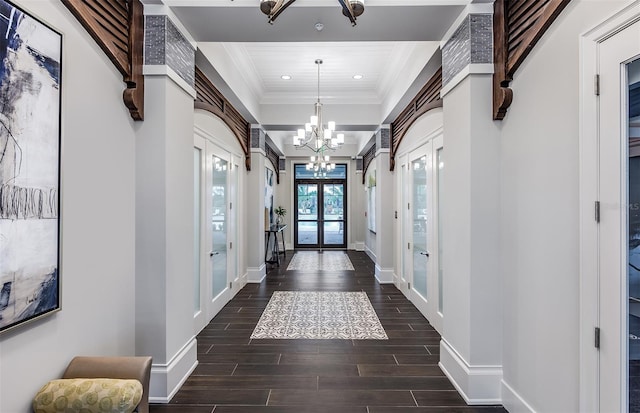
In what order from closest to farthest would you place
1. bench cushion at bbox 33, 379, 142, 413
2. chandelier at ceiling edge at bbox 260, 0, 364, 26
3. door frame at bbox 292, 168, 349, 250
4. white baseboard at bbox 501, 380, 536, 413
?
bench cushion at bbox 33, 379, 142, 413 < chandelier at ceiling edge at bbox 260, 0, 364, 26 < white baseboard at bbox 501, 380, 536, 413 < door frame at bbox 292, 168, 349, 250

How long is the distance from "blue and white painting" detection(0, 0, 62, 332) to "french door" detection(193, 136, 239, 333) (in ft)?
7.03

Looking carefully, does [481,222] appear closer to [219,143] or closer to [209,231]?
[209,231]

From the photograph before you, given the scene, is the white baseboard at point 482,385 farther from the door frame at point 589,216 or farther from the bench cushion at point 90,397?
the bench cushion at point 90,397

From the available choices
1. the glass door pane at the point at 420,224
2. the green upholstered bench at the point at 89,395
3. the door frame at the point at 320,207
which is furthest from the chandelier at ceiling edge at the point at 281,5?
the door frame at the point at 320,207

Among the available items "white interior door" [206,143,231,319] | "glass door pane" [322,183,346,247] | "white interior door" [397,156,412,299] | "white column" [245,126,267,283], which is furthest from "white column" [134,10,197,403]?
"glass door pane" [322,183,346,247]

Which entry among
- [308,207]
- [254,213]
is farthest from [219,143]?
[308,207]

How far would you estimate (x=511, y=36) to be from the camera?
246 cm

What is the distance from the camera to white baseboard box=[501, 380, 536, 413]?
2.30 m

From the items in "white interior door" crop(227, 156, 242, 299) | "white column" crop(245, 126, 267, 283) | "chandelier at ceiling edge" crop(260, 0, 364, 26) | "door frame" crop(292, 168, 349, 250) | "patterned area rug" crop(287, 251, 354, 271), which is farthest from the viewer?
"door frame" crop(292, 168, 349, 250)

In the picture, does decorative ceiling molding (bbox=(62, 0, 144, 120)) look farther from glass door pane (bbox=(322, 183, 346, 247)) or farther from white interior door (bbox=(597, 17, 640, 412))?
A: glass door pane (bbox=(322, 183, 346, 247))

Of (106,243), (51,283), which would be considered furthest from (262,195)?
(51,283)

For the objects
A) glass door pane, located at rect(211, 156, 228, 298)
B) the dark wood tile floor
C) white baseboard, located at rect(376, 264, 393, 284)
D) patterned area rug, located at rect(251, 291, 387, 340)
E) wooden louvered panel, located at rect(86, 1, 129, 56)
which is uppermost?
wooden louvered panel, located at rect(86, 1, 129, 56)

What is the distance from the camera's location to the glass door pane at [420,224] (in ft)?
15.2

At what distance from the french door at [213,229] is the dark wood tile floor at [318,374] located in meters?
0.41
